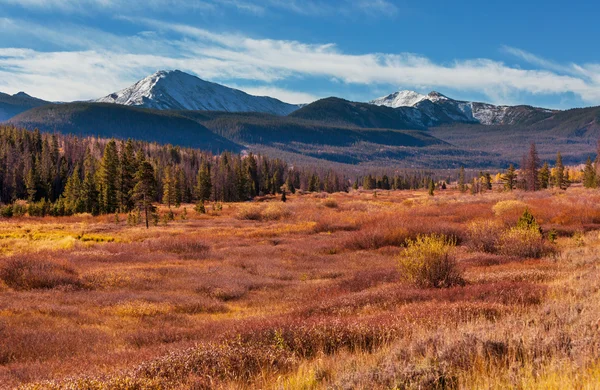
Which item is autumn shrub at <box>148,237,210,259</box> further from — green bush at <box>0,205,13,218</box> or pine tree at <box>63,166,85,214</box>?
pine tree at <box>63,166,85,214</box>

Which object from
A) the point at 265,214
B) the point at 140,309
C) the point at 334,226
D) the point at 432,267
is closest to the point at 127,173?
the point at 265,214

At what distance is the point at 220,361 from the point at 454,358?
3824 mm

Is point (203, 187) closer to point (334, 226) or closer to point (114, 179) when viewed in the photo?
point (114, 179)

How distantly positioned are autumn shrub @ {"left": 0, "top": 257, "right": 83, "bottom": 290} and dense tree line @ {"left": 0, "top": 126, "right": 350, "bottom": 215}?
96.6 ft

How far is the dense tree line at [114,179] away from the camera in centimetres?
6550

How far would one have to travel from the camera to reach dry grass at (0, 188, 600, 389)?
6355 mm

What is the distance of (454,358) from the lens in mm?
6664

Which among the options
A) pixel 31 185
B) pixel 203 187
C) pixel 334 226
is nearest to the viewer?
pixel 334 226

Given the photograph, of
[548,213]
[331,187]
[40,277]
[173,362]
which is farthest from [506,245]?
[331,187]

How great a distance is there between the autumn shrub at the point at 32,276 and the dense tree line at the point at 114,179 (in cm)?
2945

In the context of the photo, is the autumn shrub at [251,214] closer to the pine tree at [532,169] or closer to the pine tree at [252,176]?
the pine tree at [252,176]

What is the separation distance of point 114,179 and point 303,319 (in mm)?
73139

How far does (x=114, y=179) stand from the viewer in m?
75.4

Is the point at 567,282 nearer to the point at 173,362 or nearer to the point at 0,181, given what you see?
the point at 173,362
